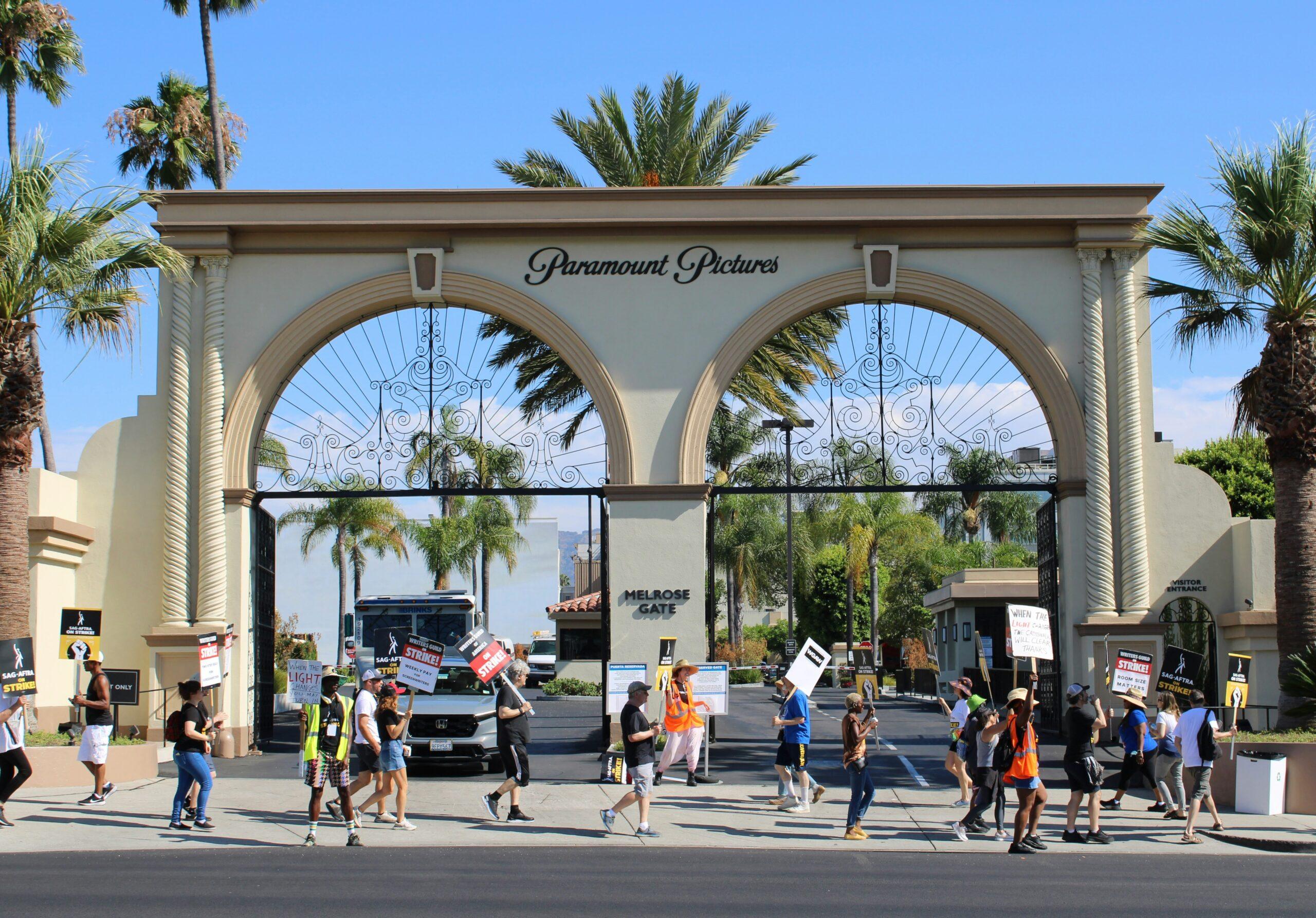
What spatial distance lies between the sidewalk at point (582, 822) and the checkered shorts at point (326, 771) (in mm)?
597

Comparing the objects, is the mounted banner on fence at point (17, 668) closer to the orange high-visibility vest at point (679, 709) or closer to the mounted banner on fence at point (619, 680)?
the mounted banner on fence at point (619, 680)

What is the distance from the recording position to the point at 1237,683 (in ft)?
53.8

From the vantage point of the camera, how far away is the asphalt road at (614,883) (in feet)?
34.3

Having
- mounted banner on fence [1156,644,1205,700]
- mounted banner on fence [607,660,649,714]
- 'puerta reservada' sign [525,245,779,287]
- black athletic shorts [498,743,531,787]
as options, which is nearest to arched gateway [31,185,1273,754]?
'puerta reservada' sign [525,245,779,287]

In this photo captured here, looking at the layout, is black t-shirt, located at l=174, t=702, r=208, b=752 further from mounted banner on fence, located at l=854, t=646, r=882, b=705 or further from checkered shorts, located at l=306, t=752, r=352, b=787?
mounted banner on fence, located at l=854, t=646, r=882, b=705

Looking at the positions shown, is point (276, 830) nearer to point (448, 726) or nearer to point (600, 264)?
point (448, 726)

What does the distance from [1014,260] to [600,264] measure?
6.49 meters

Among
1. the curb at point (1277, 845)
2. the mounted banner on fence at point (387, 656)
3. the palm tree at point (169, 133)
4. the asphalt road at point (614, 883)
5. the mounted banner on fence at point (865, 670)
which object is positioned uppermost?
the palm tree at point (169, 133)

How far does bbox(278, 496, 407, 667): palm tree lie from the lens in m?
56.6

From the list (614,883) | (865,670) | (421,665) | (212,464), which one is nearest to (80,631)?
(212,464)

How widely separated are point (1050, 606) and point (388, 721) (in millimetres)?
11771

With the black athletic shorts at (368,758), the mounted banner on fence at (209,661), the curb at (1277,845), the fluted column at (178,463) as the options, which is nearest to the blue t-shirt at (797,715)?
the black athletic shorts at (368,758)

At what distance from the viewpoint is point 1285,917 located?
10.2m

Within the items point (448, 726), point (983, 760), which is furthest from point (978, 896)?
point (448, 726)
